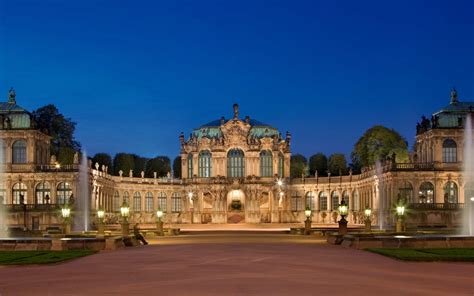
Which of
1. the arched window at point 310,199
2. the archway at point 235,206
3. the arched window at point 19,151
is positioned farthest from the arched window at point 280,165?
the arched window at point 19,151

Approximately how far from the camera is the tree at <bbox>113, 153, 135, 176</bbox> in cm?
12495

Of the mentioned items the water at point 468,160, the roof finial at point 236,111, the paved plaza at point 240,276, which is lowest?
the paved plaza at point 240,276

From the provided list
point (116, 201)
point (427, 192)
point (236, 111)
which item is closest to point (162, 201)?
point (116, 201)

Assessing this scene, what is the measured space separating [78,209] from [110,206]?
16922 millimetres

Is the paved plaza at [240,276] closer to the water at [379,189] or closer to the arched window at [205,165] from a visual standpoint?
the water at [379,189]

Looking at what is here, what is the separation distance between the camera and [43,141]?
9325 cm

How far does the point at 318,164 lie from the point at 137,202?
3817 cm

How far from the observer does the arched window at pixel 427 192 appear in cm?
8756

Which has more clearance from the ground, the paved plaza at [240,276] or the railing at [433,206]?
the railing at [433,206]

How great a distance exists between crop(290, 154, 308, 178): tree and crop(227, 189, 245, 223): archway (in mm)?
18076

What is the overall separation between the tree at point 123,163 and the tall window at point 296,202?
98.1 feet

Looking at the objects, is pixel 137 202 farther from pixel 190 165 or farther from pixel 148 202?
pixel 190 165

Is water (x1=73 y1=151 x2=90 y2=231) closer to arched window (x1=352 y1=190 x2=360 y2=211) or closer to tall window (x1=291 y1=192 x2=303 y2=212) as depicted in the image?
tall window (x1=291 y1=192 x2=303 y2=212)

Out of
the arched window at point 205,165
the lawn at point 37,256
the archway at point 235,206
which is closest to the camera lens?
the lawn at point 37,256
